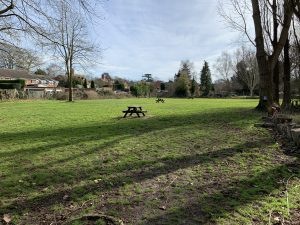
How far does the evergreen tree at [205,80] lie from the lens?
83.4m

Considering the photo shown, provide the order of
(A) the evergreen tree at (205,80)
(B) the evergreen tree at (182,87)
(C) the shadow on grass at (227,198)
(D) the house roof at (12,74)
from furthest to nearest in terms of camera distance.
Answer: (A) the evergreen tree at (205,80) < (B) the evergreen tree at (182,87) < (D) the house roof at (12,74) < (C) the shadow on grass at (227,198)

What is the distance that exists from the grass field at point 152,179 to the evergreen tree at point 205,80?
7515cm

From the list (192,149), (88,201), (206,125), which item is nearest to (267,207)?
(88,201)

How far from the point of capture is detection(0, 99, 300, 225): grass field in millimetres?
4141

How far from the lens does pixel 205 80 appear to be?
85688 mm

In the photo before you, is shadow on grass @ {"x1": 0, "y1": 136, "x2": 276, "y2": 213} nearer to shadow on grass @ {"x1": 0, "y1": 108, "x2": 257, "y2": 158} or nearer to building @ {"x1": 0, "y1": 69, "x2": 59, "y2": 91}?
shadow on grass @ {"x1": 0, "y1": 108, "x2": 257, "y2": 158}

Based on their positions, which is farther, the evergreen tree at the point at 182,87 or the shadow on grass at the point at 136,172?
the evergreen tree at the point at 182,87

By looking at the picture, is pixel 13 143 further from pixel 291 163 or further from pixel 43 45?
pixel 291 163

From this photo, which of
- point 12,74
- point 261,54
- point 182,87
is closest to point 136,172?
point 261,54

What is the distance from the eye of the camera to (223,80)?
304ft

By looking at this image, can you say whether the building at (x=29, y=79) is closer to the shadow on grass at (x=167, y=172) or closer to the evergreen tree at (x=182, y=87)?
the evergreen tree at (x=182, y=87)

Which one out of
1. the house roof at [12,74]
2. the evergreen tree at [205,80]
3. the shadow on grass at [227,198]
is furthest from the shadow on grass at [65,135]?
the evergreen tree at [205,80]

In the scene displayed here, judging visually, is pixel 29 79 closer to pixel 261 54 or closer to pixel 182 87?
pixel 182 87

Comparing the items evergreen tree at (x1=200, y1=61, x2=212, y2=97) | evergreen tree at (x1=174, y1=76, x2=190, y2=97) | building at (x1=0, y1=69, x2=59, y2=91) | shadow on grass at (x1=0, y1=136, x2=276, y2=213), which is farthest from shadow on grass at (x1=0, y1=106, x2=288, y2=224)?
evergreen tree at (x1=200, y1=61, x2=212, y2=97)
